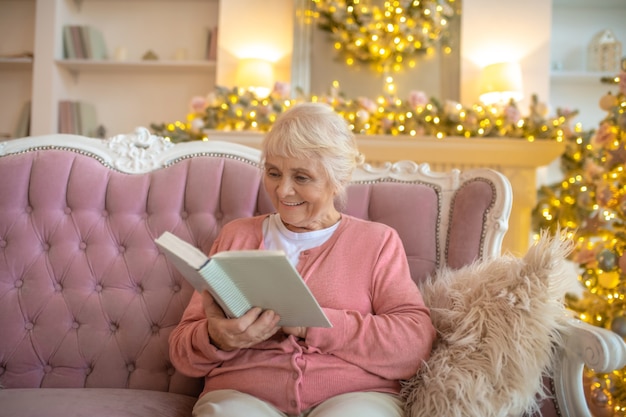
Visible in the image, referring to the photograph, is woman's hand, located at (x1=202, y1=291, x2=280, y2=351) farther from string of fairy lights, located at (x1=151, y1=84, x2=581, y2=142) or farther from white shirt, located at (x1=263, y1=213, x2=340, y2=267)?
string of fairy lights, located at (x1=151, y1=84, x2=581, y2=142)

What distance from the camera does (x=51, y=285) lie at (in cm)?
172

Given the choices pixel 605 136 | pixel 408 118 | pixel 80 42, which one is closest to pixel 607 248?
pixel 605 136

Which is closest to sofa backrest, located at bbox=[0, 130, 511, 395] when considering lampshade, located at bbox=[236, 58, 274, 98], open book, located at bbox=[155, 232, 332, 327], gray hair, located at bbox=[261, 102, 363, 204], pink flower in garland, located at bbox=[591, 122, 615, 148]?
gray hair, located at bbox=[261, 102, 363, 204]

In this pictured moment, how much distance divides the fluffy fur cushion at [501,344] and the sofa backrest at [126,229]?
13.1 inches

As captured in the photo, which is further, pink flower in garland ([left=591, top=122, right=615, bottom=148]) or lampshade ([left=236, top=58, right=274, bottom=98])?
lampshade ([left=236, top=58, right=274, bottom=98])

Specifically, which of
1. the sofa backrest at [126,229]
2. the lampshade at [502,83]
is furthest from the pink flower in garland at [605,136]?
the sofa backrest at [126,229]

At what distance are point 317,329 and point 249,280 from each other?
0.26m

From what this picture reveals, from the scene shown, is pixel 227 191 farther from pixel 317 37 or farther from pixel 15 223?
pixel 317 37

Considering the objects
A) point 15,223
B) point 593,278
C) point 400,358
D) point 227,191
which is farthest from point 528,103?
point 15,223

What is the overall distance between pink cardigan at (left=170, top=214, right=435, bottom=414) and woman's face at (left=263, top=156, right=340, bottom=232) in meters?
0.10

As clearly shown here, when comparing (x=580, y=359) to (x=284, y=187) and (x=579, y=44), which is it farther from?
(x=579, y=44)

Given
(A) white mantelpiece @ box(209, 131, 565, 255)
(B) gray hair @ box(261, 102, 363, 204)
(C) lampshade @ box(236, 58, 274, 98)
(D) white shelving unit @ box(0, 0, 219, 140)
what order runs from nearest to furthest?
(B) gray hair @ box(261, 102, 363, 204) < (A) white mantelpiece @ box(209, 131, 565, 255) < (C) lampshade @ box(236, 58, 274, 98) < (D) white shelving unit @ box(0, 0, 219, 140)

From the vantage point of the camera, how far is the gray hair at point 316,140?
143 cm

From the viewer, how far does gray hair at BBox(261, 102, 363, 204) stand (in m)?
1.43
